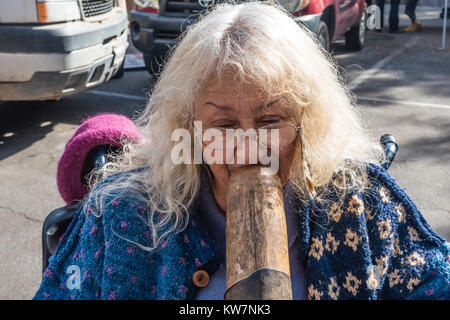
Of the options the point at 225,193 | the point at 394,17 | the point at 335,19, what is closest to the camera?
the point at 225,193

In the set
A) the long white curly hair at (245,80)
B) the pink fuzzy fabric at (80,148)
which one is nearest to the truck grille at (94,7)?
the pink fuzzy fabric at (80,148)

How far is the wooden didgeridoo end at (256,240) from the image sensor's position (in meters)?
0.93

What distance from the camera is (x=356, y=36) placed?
832cm

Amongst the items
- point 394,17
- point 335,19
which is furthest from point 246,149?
point 394,17

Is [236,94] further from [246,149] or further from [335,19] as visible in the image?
[335,19]

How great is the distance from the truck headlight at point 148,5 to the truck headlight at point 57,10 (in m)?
1.54

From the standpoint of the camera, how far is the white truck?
4.02 metres

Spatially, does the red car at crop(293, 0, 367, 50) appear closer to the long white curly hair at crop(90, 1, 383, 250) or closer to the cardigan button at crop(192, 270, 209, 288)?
the long white curly hair at crop(90, 1, 383, 250)

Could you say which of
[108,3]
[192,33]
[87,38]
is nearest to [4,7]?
[87,38]

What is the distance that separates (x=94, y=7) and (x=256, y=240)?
4.17m

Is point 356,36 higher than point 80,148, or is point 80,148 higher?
point 80,148

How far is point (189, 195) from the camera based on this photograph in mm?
1389

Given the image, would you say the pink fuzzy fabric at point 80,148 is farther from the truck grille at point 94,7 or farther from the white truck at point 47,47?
the truck grille at point 94,7

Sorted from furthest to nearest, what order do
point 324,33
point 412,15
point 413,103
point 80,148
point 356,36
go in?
1. point 412,15
2. point 356,36
3. point 324,33
4. point 413,103
5. point 80,148
